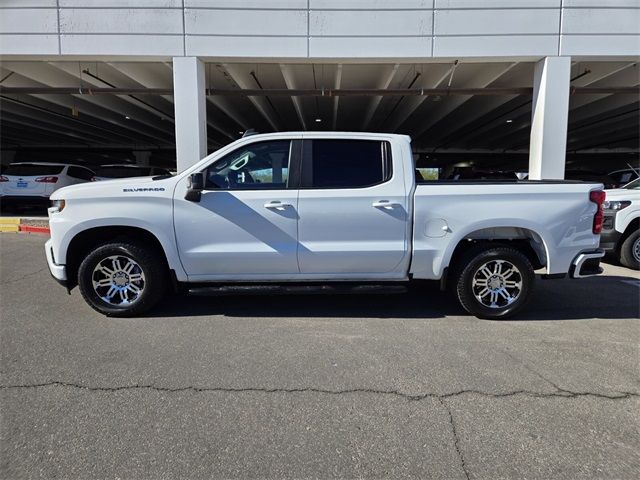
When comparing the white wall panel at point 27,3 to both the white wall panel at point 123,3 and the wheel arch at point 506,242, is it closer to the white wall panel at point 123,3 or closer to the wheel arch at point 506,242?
the white wall panel at point 123,3

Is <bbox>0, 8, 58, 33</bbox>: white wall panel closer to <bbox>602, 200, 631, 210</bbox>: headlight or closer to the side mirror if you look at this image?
the side mirror

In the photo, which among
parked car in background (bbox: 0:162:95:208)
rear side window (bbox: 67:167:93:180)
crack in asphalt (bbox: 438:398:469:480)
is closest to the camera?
crack in asphalt (bbox: 438:398:469:480)

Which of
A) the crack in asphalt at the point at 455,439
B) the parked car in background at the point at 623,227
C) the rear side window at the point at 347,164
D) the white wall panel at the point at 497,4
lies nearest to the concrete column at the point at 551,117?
the white wall panel at the point at 497,4

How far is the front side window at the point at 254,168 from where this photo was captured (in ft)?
13.9

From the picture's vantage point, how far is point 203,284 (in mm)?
4453

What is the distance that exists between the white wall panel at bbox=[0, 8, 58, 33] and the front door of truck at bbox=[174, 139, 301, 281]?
8195 mm

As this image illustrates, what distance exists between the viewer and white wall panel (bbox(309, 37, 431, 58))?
920 cm

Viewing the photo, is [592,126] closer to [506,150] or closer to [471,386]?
[506,150]

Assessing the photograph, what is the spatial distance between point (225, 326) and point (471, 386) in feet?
7.91

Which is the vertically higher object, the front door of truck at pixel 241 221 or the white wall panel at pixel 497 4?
the white wall panel at pixel 497 4

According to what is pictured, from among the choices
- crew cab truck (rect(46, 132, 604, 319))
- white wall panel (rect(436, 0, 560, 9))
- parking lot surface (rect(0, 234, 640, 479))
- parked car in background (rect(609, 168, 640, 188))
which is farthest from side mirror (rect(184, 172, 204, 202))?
parked car in background (rect(609, 168, 640, 188))

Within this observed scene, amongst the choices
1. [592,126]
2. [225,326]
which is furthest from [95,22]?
[592,126]

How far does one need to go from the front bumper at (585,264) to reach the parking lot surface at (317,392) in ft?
1.82

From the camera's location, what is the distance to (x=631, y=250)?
22.5 feet
